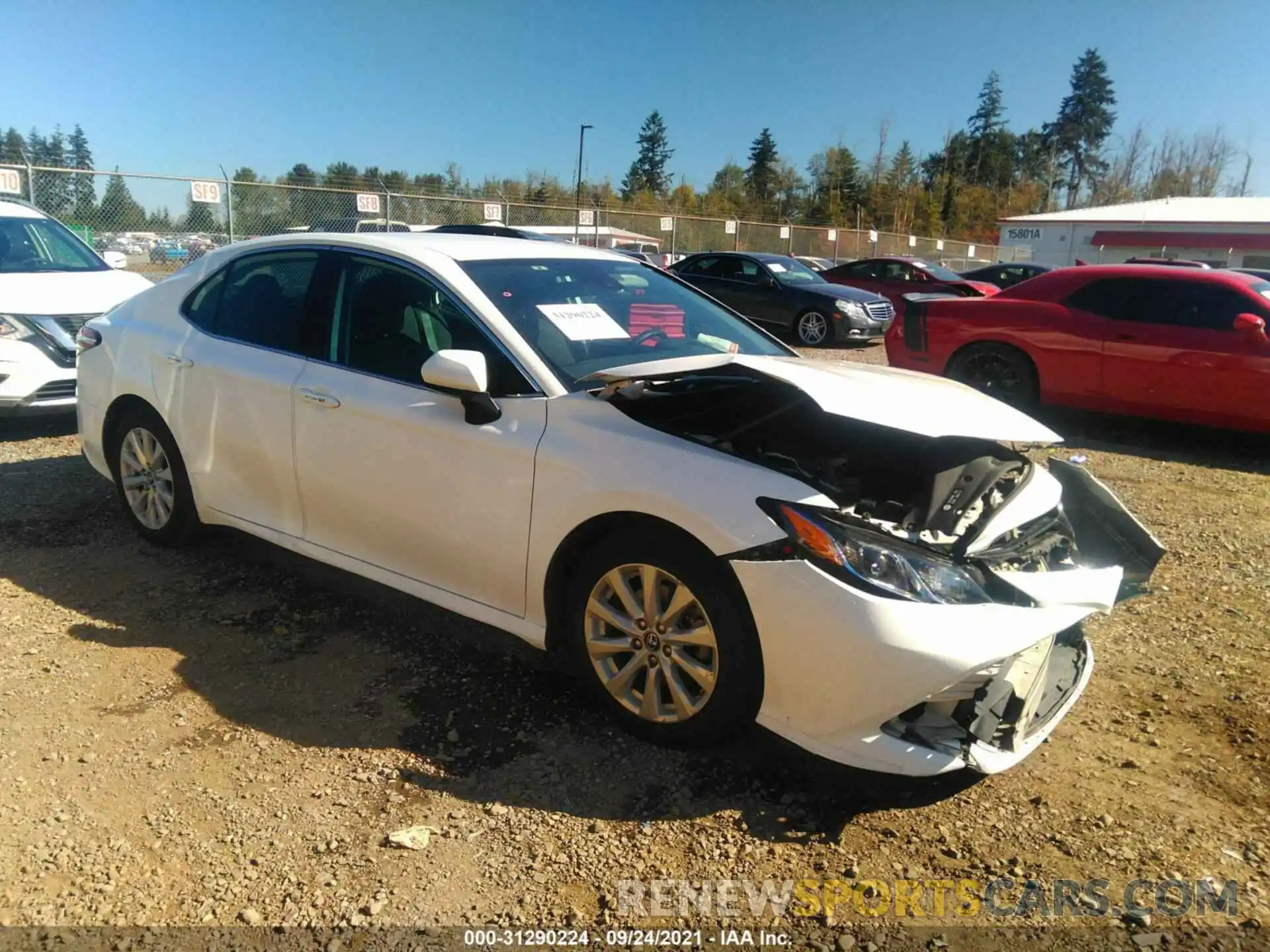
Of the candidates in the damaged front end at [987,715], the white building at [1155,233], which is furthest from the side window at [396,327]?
the white building at [1155,233]

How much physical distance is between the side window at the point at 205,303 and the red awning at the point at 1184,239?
173 ft

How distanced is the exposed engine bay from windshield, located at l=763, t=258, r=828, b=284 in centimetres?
1316

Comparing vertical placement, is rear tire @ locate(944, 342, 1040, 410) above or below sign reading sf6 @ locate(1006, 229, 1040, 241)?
below

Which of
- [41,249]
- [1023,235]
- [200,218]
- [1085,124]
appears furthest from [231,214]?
[1085,124]

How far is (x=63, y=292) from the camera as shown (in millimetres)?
7410

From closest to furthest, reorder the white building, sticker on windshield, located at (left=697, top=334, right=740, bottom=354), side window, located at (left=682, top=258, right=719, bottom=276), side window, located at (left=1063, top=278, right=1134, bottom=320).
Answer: sticker on windshield, located at (left=697, top=334, right=740, bottom=354) → side window, located at (left=1063, top=278, right=1134, bottom=320) → side window, located at (left=682, top=258, right=719, bottom=276) → the white building

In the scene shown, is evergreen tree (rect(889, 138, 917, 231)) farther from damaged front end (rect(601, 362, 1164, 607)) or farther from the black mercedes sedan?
damaged front end (rect(601, 362, 1164, 607))

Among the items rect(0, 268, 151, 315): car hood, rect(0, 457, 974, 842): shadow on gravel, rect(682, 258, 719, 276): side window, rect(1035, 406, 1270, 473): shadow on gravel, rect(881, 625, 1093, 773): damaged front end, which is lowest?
rect(0, 457, 974, 842): shadow on gravel

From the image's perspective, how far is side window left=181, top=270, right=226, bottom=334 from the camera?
445cm

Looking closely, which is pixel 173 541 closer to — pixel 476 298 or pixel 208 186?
pixel 476 298

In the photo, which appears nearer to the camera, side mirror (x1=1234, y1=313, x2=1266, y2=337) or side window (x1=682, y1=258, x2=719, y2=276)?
side mirror (x1=1234, y1=313, x2=1266, y2=337)

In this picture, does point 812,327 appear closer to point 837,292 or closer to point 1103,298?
point 837,292

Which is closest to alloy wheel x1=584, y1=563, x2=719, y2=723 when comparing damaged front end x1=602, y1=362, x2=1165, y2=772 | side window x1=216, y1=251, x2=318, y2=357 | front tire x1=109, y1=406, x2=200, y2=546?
damaged front end x1=602, y1=362, x2=1165, y2=772

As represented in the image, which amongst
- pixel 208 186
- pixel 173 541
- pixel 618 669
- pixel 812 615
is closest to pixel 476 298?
pixel 618 669
